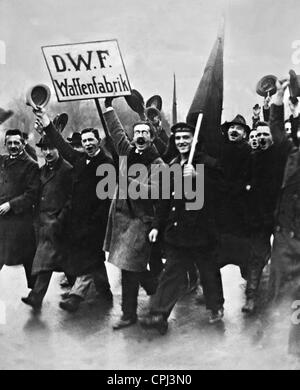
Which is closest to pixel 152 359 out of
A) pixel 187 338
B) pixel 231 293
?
pixel 187 338

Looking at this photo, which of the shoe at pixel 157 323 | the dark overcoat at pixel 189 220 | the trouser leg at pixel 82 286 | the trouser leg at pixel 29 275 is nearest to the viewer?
the dark overcoat at pixel 189 220

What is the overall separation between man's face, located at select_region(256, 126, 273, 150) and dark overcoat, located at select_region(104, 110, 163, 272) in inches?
34.3

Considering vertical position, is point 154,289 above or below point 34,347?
above

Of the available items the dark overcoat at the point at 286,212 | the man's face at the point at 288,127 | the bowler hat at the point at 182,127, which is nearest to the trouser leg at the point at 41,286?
the bowler hat at the point at 182,127

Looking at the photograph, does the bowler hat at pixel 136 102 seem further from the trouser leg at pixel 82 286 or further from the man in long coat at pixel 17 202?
the trouser leg at pixel 82 286

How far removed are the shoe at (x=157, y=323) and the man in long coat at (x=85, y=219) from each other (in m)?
0.40

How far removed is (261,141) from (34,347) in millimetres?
2714

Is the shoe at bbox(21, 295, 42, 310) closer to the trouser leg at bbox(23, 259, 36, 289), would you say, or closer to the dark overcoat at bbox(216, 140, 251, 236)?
the trouser leg at bbox(23, 259, 36, 289)

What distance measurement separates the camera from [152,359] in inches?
210

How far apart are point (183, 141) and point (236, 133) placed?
1.53 feet

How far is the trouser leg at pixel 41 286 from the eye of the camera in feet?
17.7

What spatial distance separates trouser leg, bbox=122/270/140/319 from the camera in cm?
527

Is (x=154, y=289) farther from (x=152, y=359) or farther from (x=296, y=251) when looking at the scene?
(x=296, y=251)

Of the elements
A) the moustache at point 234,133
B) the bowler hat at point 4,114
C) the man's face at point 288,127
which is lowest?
the moustache at point 234,133
